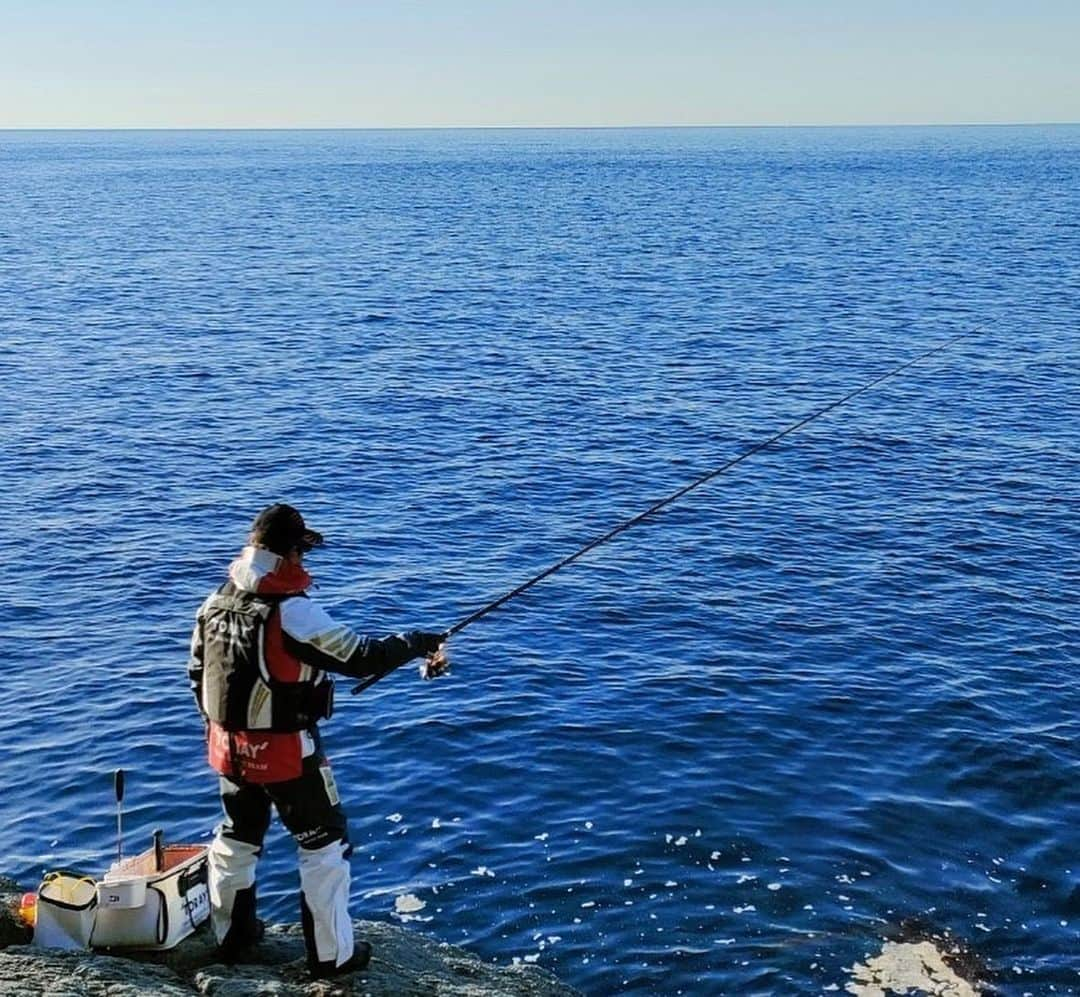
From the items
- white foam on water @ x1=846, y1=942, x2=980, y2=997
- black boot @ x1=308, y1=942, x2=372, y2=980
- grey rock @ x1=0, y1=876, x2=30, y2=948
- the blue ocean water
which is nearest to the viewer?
black boot @ x1=308, y1=942, x2=372, y2=980

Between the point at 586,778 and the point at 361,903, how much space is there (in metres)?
3.45

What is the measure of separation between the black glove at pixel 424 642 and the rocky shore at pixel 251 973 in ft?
7.50

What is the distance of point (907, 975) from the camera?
1147 cm

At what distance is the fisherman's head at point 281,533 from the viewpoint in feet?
27.5

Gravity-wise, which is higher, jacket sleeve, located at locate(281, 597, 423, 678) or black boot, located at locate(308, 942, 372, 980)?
jacket sleeve, located at locate(281, 597, 423, 678)

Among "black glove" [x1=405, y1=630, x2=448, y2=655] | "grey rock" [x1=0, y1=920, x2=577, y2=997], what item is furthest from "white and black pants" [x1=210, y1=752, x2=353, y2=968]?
"black glove" [x1=405, y1=630, x2=448, y2=655]

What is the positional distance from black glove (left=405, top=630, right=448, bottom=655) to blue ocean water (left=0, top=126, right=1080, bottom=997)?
423 centimetres

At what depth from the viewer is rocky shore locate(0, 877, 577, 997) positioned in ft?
27.8

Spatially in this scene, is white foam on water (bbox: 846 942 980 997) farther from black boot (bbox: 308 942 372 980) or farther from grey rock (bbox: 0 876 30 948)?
grey rock (bbox: 0 876 30 948)

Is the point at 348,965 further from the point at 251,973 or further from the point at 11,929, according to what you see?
the point at 11,929

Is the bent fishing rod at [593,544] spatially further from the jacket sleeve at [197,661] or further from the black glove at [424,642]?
the jacket sleeve at [197,661]

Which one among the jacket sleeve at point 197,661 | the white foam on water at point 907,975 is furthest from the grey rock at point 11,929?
the white foam on water at point 907,975

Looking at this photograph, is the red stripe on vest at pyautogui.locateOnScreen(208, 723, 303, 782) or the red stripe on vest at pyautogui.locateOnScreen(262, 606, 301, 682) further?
the red stripe on vest at pyautogui.locateOnScreen(208, 723, 303, 782)

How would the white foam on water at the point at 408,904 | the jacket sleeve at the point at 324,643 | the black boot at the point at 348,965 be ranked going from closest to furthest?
the jacket sleeve at the point at 324,643 → the black boot at the point at 348,965 → the white foam on water at the point at 408,904
